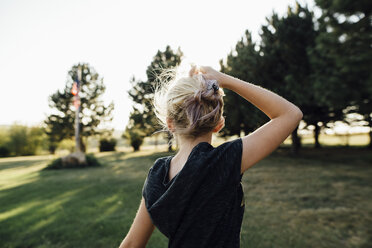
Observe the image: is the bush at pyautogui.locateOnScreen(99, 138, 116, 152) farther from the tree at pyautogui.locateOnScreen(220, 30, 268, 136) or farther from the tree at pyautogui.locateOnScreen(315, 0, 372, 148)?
the tree at pyautogui.locateOnScreen(315, 0, 372, 148)

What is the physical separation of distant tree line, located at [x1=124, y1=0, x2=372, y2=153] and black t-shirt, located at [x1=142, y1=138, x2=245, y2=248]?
5.27 feet

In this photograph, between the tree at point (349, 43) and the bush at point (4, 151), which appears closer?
the tree at point (349, 43)

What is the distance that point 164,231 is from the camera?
1080 mm

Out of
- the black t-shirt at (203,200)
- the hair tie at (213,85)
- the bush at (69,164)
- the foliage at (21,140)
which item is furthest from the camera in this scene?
the foliage at (21,140)

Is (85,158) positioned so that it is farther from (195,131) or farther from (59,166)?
(195,131)

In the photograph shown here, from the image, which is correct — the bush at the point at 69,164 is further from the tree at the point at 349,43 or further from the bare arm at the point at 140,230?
the bare arm at the point at 140,230

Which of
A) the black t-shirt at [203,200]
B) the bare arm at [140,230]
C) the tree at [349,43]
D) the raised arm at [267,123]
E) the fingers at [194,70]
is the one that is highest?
the tree at [349,43]

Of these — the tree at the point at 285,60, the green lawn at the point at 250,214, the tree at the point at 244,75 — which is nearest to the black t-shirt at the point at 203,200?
the green lawn at the point at 250,214

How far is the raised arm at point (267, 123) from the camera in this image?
39.4 inches

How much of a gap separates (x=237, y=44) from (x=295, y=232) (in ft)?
50.6

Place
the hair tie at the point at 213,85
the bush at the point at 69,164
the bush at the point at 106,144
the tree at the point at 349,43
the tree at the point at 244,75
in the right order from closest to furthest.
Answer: the hair tie at the point at 213,85 < the tree at the point at 349,43 < the tree at the point at 244,75 < the bush at the point at 69,164 < the bush at the point at 106,144

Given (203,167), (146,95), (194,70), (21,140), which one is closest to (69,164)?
(146,95)

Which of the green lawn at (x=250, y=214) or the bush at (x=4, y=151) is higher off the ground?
the bush at (x=4, y=151)

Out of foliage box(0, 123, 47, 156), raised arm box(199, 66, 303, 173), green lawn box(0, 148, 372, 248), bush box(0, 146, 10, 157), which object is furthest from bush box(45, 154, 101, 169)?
bush box(0, 146, 10, 157)
